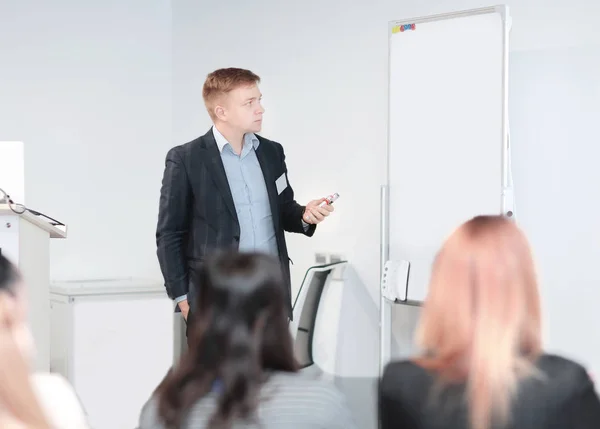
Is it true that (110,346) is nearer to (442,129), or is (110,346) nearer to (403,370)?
(442,129)

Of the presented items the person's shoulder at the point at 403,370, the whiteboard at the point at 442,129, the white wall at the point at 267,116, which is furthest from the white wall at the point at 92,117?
the person's shoulder at the point at 403,370

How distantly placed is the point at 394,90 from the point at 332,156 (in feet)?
2.72

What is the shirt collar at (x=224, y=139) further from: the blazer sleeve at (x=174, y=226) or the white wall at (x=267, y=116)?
the white wall at (x=267, y=116)

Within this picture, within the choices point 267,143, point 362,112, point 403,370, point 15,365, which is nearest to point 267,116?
point 362,112

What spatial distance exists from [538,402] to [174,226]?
214cm

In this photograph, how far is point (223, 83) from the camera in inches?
138

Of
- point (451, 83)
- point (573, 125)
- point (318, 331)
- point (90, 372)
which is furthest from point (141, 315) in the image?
point (573, 125)

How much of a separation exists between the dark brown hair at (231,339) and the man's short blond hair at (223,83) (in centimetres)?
199

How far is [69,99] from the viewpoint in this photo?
562 centimetres

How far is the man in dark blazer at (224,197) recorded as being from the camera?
340 cm

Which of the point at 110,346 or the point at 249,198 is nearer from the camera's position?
the point at 249,198

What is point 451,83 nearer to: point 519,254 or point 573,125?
point 573,125

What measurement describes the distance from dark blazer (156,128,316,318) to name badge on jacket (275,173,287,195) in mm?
61

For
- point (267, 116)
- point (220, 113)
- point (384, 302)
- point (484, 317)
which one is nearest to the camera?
point (484, 317)
